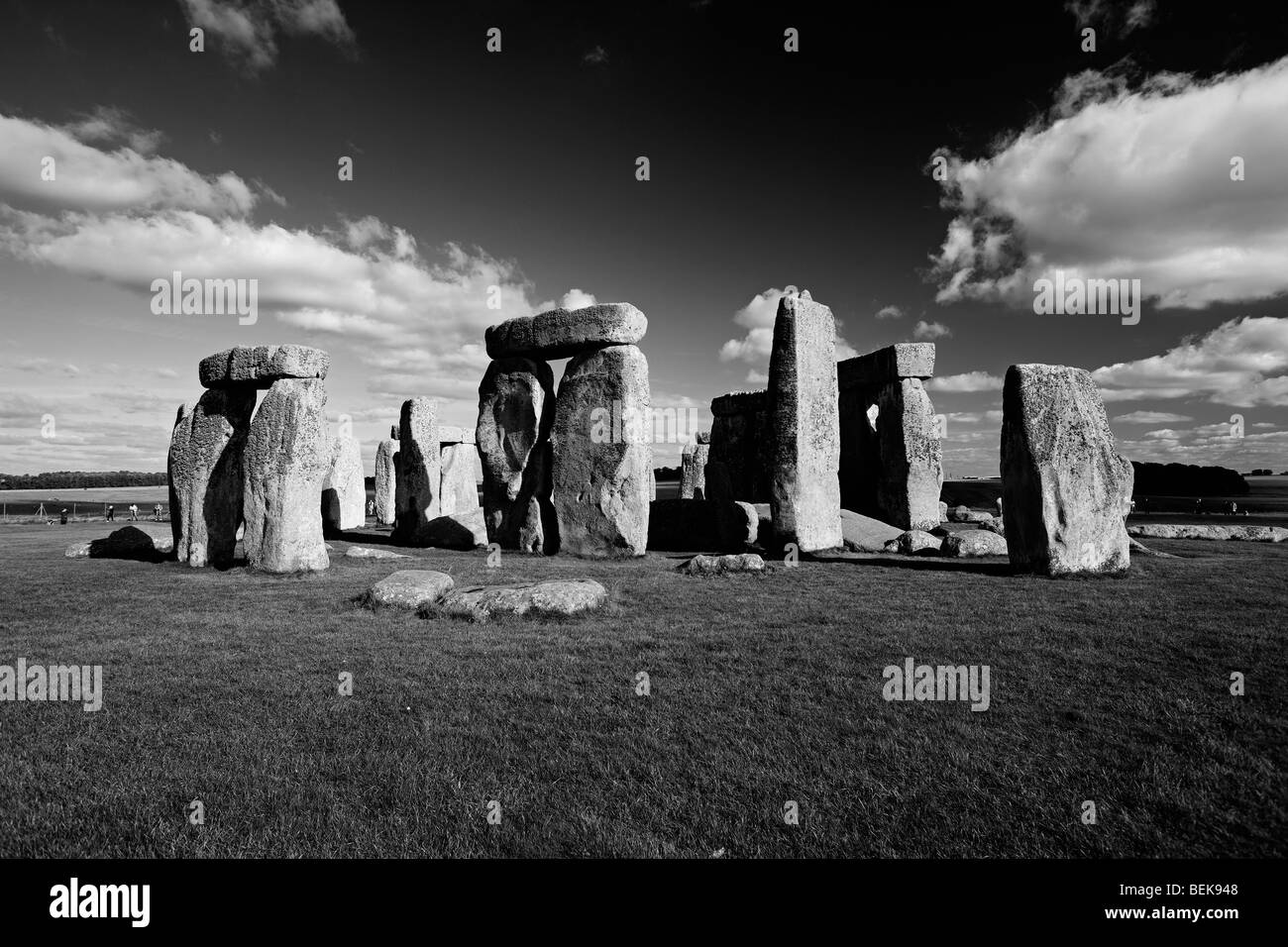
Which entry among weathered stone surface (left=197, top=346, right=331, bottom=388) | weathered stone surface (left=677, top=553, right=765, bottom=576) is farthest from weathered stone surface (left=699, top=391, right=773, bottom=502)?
weathered stone surface (left=197, top=346, right=331, bottom=388)

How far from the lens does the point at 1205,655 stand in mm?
5324

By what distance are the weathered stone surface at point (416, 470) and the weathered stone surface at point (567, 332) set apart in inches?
172

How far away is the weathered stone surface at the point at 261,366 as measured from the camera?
36.2 feet

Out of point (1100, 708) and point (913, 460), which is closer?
point (1100, 708)

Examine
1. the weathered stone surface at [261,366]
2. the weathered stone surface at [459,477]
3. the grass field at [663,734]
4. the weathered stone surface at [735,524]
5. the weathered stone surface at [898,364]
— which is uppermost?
the weathered stone surface at [898,364]

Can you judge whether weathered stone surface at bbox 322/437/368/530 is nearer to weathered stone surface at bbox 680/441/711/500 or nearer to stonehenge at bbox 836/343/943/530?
weathered stone surface at bbox 680/441/711/500

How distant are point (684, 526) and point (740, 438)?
6.35 meters

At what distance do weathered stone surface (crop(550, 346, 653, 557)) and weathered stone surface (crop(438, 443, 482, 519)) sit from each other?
886cm

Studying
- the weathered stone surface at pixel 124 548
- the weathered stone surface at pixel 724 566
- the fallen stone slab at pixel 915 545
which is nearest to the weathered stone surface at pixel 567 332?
the weathered stone surface at pixel 724 566

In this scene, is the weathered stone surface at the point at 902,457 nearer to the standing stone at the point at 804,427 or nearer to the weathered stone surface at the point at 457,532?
the standing stone at the point at 804,427

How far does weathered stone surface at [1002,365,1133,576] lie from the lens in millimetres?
9344
